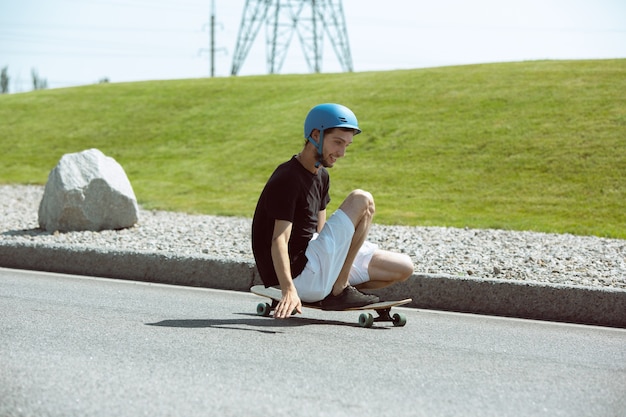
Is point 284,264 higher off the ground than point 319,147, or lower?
lower

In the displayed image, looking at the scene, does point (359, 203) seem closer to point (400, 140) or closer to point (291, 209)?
point (291, 209)

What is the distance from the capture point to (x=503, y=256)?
1015 cm

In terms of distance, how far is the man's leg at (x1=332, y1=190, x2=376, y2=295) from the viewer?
6.47 metres

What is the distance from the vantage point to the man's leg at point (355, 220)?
6.47m

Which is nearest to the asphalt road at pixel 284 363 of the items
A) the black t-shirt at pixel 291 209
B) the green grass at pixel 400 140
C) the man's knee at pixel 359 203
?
the black t-shirt at pixel 291 209

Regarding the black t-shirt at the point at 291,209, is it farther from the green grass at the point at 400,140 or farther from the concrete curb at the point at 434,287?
the green grass at the point at 400,140

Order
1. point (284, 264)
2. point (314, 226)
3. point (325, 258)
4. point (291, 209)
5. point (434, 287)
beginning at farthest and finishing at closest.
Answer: point (434, 287)
point (314, 226)
point (325, 258)
point (291, 209)
point (284, 264)

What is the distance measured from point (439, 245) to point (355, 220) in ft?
16.0

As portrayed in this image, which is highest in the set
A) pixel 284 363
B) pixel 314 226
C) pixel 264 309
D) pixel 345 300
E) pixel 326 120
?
pixel 326 120

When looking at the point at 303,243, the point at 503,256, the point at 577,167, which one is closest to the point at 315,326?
the point at 303,243

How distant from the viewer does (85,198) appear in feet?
40.0

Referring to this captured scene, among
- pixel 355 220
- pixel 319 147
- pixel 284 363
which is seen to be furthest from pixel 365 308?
pixel 284 363

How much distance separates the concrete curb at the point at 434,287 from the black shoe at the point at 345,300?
1.67 metres

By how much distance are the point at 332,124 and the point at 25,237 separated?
259 inches
